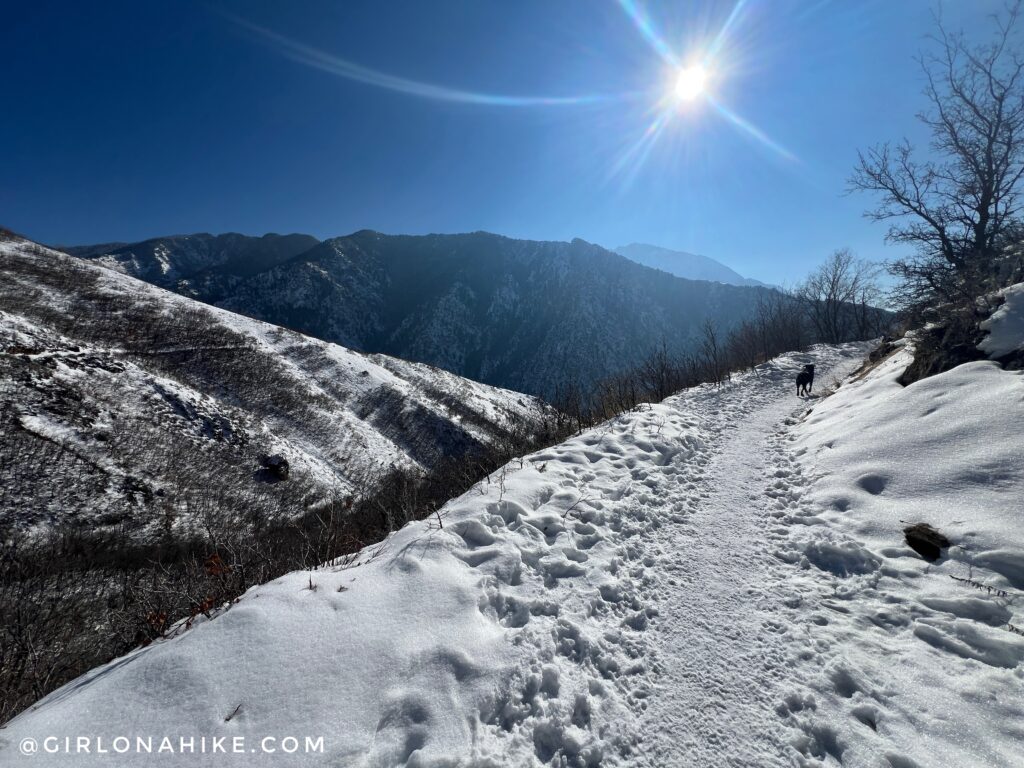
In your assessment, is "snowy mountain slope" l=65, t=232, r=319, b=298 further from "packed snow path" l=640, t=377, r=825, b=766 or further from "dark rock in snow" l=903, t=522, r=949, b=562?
"dark rock in snow" l=903, t=522, r=949, b=562

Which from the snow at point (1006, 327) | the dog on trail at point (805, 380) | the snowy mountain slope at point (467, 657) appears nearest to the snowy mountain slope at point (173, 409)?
the snowy mountain slope at point (467, 657)

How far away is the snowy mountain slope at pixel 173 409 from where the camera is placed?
19.0 metres

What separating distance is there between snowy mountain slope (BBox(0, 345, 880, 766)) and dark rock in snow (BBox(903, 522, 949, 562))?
4.22 feet

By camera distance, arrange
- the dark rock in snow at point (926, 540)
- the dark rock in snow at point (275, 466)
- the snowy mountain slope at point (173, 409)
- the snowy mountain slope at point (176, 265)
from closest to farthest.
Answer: the dark rock in snow at point (926, 540) < the snowy mountain slope at point (173, 409) < the dark rock in snow at point (275, 466) < the snowy mountain slope at point (176, 265)

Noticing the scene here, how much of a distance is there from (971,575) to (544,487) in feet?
14.1

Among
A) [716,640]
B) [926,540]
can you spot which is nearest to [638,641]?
[716,640]

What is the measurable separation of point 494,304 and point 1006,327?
151 meters

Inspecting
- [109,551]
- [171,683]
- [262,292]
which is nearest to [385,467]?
[109,551]

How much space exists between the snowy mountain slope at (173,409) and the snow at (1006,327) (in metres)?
8.65

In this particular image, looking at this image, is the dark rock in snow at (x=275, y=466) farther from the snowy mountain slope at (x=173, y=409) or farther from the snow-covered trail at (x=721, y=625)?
the snow-covered trail at (x=721, y=625)

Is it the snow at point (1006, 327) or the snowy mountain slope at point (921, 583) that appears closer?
the snowy mountain slope at point (921, 583)

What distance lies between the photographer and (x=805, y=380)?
12859 millimetres

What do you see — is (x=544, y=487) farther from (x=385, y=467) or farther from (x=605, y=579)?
(x=385, y=467)

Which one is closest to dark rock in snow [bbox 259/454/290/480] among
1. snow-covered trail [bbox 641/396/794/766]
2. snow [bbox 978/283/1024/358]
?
snow-covered trail [bbox 641/396/794/766]
